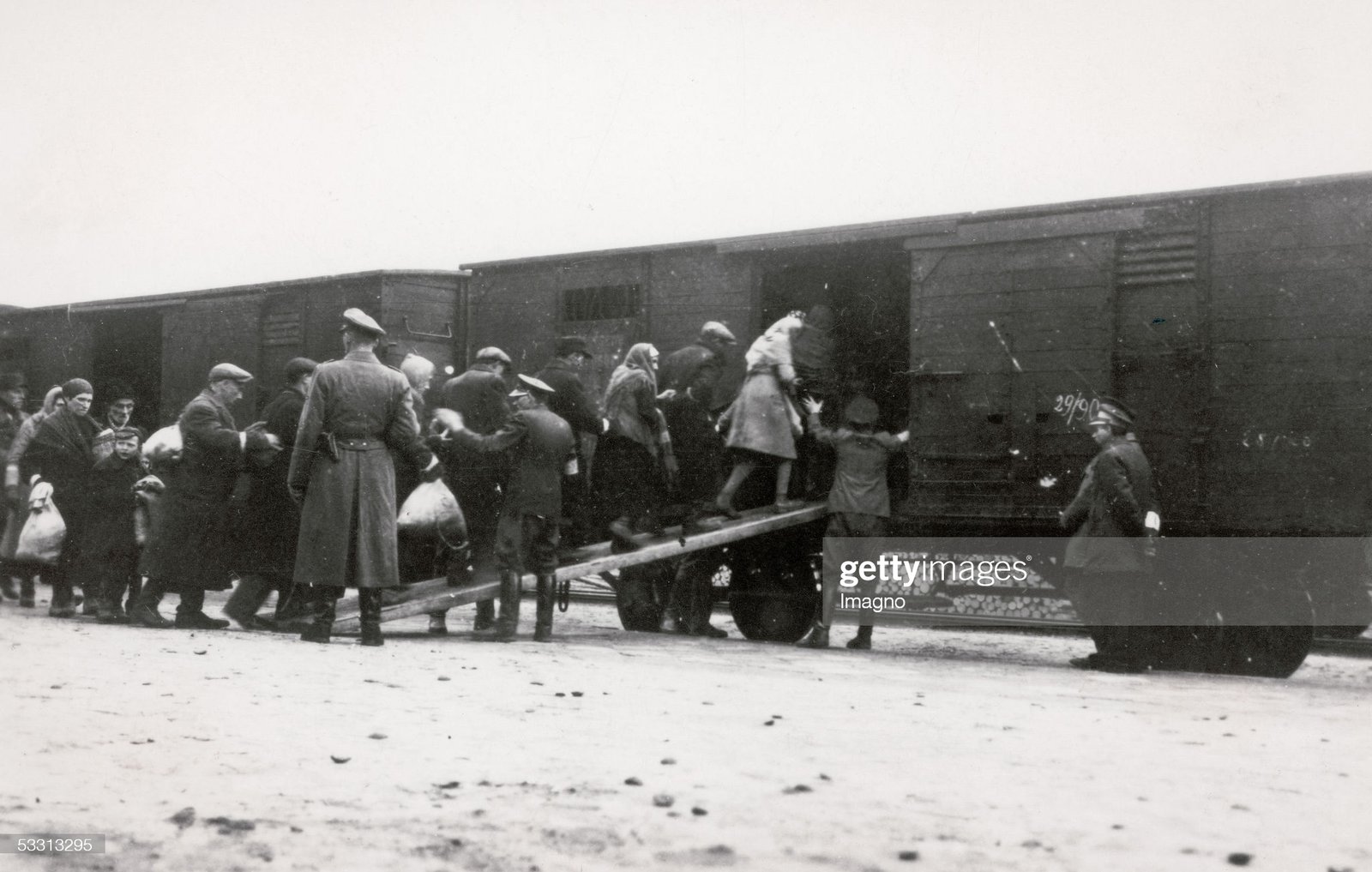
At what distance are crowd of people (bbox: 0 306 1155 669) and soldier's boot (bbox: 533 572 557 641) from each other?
1 cm

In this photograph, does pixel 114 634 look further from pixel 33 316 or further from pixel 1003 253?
pixel 33 316

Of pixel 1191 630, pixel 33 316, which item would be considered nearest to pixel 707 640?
pixel 1191 630

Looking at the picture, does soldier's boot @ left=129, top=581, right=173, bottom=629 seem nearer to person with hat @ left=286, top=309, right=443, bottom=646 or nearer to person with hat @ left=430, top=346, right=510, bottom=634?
person with hat @ left=286, top=309, right=443, bottom=646

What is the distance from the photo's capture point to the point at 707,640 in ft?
28.6

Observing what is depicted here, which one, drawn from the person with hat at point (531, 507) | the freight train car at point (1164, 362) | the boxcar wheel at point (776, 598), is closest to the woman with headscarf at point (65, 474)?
the person with hat at point (531, 507)

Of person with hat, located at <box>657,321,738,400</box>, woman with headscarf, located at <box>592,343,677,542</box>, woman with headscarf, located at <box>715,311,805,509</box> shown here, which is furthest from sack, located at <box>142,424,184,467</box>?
woman with headscarf, located at <box>715,311,805,509</box>

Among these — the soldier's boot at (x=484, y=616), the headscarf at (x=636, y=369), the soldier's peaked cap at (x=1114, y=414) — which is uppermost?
the headscarf at (x=636, y=369)

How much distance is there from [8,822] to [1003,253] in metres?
6.93

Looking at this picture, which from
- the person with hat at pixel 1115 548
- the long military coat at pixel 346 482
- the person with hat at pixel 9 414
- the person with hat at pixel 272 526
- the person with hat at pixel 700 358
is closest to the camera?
the long military coat at pixel 346 482

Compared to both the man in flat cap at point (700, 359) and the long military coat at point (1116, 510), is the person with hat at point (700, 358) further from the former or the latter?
the long military coat at point (1116, 510)

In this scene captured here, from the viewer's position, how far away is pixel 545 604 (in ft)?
26.3

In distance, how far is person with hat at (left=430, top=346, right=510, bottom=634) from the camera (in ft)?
27.3

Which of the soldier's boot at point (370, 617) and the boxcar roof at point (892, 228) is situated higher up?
the boxcar roof at point (892, 228)

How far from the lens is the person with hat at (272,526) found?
8094 mm
